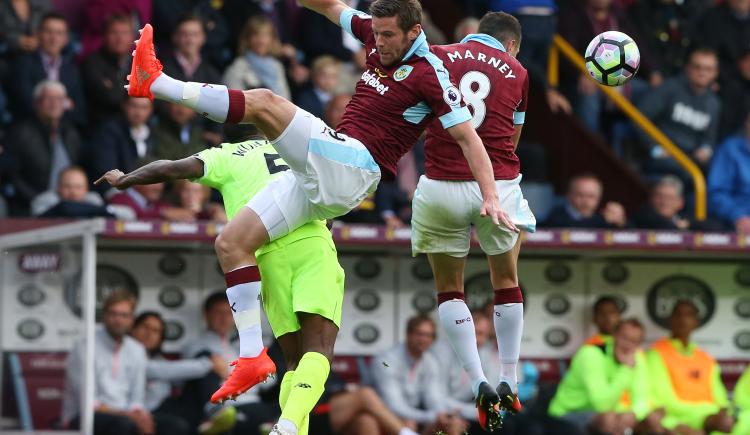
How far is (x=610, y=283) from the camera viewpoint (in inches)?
637

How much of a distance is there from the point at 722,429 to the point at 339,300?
6085 mm

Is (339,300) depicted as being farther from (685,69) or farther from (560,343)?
(685,69)

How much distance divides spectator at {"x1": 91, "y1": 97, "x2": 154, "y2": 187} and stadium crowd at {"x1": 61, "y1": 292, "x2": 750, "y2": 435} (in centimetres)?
112

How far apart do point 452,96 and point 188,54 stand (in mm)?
6091

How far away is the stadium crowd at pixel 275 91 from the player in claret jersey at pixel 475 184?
371 cm

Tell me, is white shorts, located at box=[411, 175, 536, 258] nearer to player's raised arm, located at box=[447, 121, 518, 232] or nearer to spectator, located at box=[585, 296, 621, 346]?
player's raised arm, located at box=[447, 121, 518, 232]

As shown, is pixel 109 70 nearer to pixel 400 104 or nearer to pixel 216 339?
pixel 216 339

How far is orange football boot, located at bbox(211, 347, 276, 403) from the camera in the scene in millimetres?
9359

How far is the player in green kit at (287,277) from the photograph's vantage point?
31.3 ft

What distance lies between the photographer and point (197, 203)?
14523 mm

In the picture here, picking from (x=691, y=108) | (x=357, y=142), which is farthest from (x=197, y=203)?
(x=691, y=108)

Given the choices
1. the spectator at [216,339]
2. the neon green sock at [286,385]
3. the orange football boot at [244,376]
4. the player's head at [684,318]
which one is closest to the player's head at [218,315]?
the spectator at [216,339]

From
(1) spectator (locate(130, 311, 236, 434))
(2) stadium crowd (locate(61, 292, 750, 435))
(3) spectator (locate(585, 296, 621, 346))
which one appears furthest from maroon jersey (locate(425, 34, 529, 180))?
(3) spectator (locate(585, 296, 621, 346))

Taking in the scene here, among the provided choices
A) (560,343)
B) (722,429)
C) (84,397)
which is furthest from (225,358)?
(722,429)
